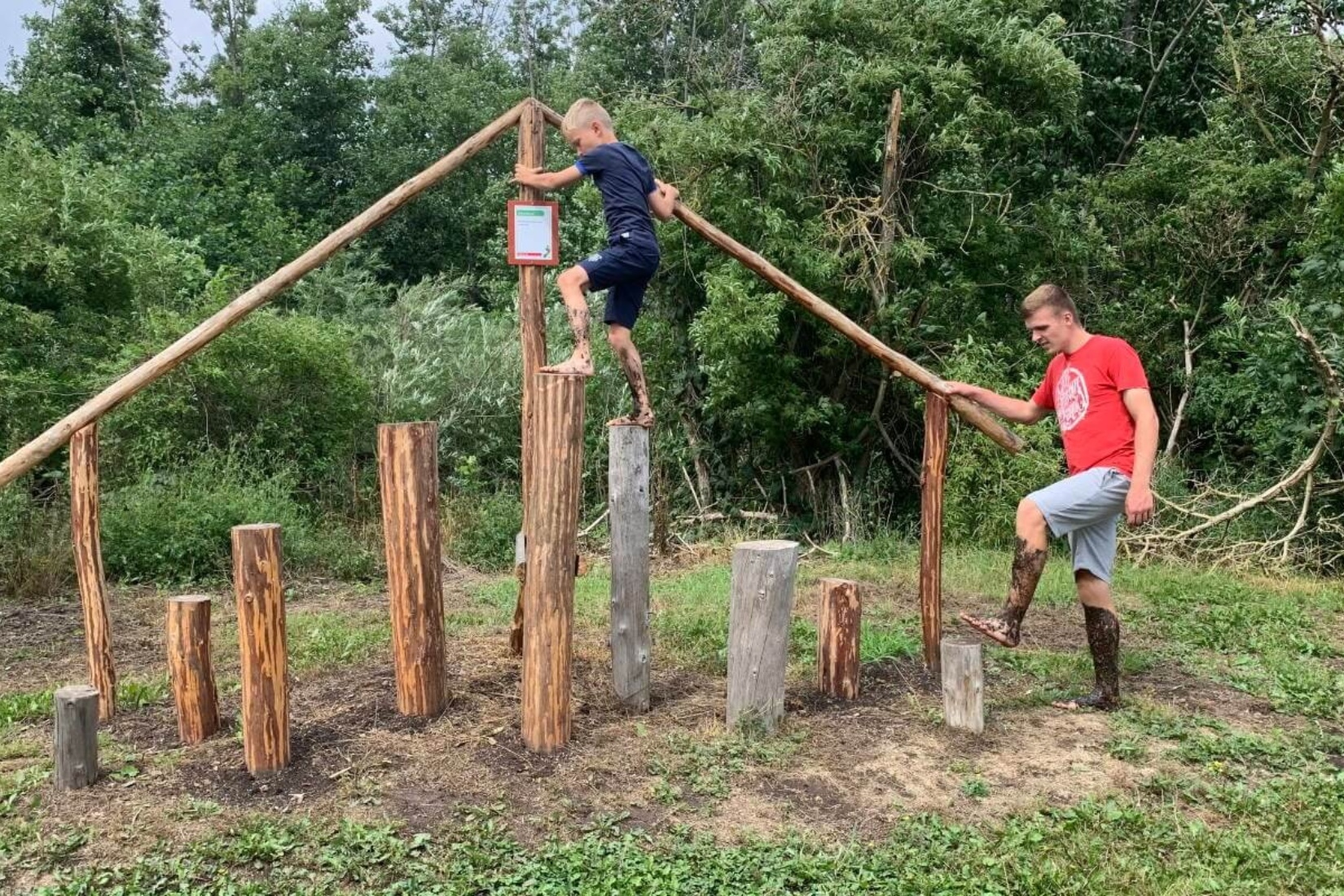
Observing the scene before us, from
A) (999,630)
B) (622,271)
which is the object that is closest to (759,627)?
A: (999,630)

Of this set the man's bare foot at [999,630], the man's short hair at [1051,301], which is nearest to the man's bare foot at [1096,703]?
the man's bare foot at [999,630]

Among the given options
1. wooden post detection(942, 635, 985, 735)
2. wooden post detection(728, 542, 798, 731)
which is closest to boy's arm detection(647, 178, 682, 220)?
wooden post detection(728, 542, 798, 731)

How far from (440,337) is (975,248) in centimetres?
608

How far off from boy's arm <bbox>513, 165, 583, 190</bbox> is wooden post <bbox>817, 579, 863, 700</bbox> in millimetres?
2158

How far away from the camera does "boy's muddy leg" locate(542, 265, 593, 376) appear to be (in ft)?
14.1

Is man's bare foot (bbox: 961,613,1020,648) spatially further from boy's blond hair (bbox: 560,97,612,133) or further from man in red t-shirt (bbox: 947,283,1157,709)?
boy's blond hair (bbox: 560,97,612,133)

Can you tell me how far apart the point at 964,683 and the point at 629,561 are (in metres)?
1.54

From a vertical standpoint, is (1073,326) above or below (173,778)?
above

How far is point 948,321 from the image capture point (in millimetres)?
9227

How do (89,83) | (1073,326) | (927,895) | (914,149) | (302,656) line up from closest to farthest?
1. (927,895)
2. (1073,326)
3. (302,656)
4. (914,149)
5. (89,83)

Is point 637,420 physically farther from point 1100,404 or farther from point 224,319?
point 1100,404

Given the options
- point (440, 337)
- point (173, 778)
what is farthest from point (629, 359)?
point (440, 337)

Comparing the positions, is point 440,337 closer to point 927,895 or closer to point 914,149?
point 914,149

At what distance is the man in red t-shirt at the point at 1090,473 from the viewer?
432cm
